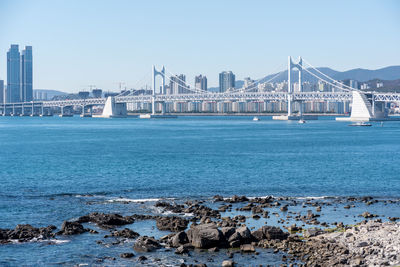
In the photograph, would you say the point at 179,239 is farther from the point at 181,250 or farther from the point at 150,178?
the point at 150,178

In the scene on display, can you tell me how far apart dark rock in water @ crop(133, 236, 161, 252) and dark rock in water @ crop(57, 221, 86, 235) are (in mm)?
1649

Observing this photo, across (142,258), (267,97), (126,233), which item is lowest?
(142,258)

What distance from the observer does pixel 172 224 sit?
12.4 metres

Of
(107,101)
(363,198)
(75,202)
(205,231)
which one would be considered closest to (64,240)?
(205,231)

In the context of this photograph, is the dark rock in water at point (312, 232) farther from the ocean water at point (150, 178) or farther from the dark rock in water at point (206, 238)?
the ocean water at point (150, 178)

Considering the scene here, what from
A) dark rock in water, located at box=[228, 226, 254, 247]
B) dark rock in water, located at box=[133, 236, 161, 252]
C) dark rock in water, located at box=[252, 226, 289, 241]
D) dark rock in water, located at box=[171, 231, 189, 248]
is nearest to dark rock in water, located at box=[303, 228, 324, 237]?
dark rock in water, located at box=[252, 226, 289, 241]

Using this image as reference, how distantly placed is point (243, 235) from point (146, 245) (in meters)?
1.80

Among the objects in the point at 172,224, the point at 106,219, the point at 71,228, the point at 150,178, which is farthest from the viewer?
the point at 150,178

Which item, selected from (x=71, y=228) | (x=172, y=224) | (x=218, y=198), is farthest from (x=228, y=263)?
(x=218, y=198)

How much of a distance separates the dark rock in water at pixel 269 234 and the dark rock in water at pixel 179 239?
130cm

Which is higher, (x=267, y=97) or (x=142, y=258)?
(x=267, y=97)

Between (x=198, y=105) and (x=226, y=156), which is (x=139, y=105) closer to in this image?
(x=198, y=105)

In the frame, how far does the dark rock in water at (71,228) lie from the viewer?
1191cm

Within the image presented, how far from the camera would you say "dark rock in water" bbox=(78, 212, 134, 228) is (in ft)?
41.7
